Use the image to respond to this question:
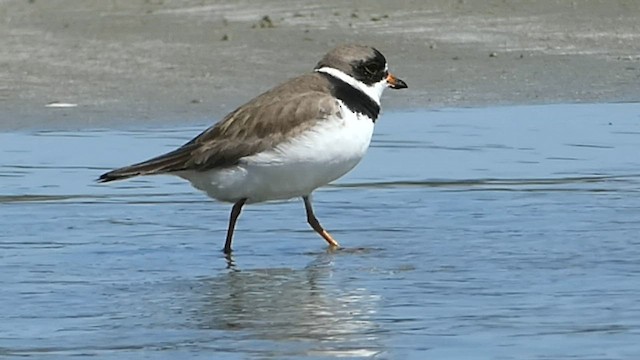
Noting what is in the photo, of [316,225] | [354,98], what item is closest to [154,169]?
[316,225]

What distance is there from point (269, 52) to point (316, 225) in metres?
4.92

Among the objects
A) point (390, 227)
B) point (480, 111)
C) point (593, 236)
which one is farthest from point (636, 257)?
point (480, 111)

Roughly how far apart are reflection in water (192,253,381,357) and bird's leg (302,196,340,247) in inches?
16.9

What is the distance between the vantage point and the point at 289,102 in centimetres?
807

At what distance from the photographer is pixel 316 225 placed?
816 cm

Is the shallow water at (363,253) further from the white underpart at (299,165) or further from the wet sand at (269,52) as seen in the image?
the wet sand at (269,52)

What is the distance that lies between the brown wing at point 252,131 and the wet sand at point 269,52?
299 cm

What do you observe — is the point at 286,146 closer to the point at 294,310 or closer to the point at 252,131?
the point at 252,131

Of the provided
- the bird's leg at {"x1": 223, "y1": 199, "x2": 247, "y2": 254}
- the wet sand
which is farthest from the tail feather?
the wet sand

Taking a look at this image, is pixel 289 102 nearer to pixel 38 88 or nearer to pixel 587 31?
pixel 38 88

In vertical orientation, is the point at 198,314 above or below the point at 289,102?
below

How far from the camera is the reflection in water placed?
604 centimetres

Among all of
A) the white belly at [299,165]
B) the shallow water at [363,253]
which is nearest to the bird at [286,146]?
the white belly at [299,165]

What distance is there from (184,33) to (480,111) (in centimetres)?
281
